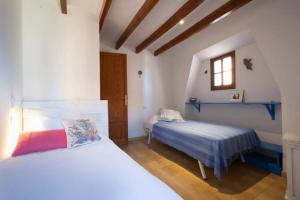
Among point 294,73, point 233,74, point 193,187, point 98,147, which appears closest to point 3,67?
point 98,147

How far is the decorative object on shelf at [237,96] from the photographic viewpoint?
2.95m

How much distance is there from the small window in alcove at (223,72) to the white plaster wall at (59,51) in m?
2.56

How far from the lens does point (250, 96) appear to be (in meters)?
2.85

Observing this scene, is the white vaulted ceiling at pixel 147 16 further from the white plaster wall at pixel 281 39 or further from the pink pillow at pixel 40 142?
the pink pillow at pixel 40 142

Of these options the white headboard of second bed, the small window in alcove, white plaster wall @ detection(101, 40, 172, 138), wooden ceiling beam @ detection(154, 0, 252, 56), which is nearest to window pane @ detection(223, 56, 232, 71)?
the small window in alcove

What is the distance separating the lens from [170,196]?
78 cm

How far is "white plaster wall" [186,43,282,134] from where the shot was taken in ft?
8.41

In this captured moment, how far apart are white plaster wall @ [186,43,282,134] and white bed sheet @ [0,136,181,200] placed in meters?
2.57

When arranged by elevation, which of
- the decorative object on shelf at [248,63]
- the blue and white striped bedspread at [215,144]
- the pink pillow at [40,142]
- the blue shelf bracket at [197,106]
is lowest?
the blue and white striped bedspread at [215,144]

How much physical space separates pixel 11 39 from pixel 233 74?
352 centimetres

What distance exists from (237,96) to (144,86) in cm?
229

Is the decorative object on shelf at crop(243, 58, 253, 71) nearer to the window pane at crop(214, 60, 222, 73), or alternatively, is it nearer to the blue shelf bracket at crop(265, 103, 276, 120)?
the window pane at crop(214, 60, 222, 73)

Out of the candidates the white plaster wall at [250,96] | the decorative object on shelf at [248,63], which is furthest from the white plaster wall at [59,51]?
the decorative object on shelf at [248,63]

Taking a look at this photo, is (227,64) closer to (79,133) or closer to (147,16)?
(147,16)
